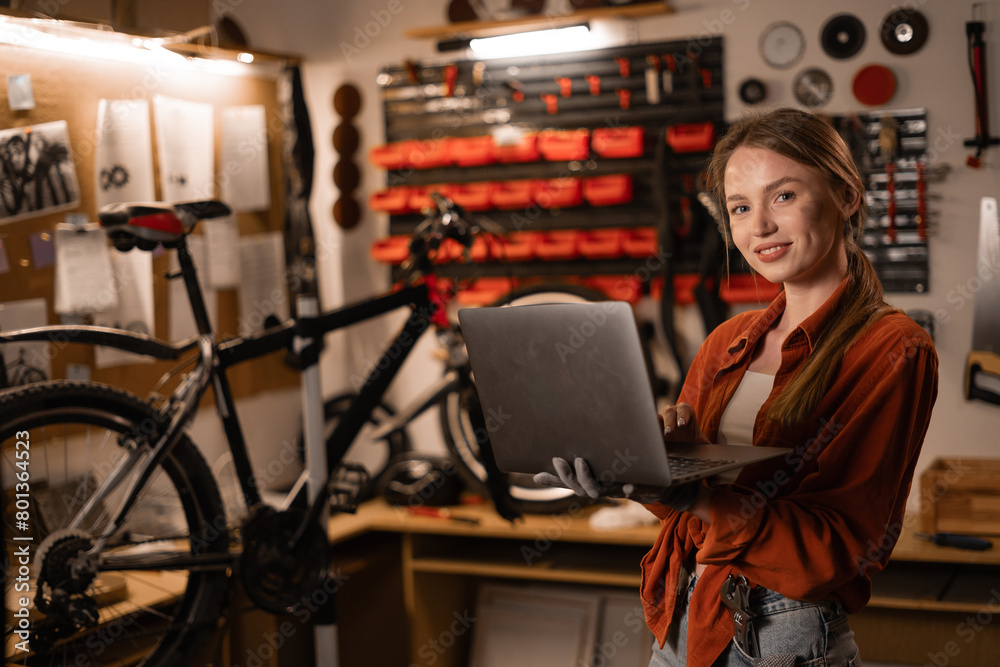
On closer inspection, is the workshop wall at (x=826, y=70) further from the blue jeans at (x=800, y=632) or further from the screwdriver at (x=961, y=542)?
the blue jeans at (x=800, y=632)

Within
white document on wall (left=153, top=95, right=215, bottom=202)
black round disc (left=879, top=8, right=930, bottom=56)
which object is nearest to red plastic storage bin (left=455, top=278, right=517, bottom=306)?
white document on wall (left=153, top=95, right=215, bottom=202)

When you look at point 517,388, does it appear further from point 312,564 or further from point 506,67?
point 506,67

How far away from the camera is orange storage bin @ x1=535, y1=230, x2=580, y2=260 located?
315cm

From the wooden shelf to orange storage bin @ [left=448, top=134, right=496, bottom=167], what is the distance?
376 mm

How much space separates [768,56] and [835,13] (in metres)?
0.24

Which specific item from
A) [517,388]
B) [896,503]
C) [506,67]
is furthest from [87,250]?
[896,503]

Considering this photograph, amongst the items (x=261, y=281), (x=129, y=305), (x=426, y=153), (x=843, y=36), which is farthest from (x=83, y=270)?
(x=843, y=36)

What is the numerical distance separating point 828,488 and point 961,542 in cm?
158

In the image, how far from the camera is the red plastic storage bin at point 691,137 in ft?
9.63

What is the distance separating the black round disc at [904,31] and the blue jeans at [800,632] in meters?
2.12

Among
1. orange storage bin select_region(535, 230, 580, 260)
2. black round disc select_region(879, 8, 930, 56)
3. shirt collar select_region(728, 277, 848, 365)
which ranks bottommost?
shirt collar select_region(728, 277, 848, 365)

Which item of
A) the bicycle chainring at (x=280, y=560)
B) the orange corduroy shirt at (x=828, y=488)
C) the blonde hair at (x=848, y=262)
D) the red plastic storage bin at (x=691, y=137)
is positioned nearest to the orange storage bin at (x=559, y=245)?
the red plastic storage bin at (x=691, y=137)

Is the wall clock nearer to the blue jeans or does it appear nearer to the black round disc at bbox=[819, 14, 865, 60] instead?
the black round disc at bbox=[819, 14, 865, 60]

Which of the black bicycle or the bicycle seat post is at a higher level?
A: the bicycle seat post
